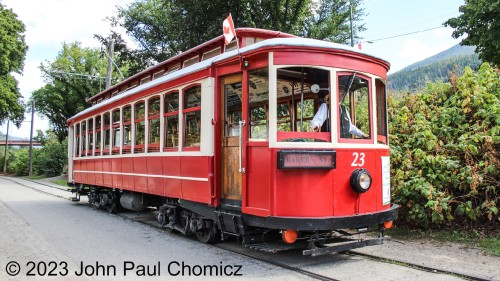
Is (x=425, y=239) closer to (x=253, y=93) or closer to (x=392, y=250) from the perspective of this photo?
(x=392, y=250)

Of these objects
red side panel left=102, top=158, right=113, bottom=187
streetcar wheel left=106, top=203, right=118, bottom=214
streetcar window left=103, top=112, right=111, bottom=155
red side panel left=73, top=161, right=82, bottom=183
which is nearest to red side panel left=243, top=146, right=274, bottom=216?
red side panel left=102, top=158, right=113, bottom=187

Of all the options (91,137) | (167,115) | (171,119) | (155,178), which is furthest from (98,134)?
(171,119)

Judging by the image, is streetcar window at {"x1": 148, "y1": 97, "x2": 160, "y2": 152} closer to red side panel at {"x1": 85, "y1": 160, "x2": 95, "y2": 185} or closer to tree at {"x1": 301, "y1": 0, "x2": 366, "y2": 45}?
red side panel at {"x1": 85, "y1": 160, "x2": 95, "y2": 185}

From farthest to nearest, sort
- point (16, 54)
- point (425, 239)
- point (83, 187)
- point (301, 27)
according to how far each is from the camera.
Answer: point (16, 54)
point (301, 27)
point (83, 187)
point (425, 239)

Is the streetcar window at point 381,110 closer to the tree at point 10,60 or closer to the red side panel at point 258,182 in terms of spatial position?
the red side panel at point 258,182

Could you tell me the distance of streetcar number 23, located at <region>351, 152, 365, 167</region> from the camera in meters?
5.86

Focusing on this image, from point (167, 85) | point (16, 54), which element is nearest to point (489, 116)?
point (167, 85)

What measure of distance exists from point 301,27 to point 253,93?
13074 millimetres

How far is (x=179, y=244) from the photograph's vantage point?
7469 mm

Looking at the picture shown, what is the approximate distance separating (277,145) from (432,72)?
85337 mm

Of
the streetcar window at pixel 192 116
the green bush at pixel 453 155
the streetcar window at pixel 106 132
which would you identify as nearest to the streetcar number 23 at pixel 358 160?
the green bush at pixel 453 155

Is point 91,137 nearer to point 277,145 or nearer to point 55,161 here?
point 277,145

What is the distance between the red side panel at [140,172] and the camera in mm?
9023

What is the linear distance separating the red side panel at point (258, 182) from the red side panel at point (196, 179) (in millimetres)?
985
